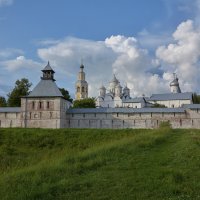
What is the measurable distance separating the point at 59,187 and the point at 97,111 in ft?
99.8

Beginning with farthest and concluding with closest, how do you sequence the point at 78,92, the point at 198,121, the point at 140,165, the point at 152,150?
the point at 78,92
the point at 198,121
the point at 152,150
the point at 140,165

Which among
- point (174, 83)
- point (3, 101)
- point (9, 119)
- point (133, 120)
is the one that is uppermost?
point (174, 83)

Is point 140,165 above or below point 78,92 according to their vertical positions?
below

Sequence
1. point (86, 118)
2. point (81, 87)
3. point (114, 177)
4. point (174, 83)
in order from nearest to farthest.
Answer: point (114, 177) → point (86, 118) → point (81, 87) → point (174, 83)

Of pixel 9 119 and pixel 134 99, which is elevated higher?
pixel 134 99

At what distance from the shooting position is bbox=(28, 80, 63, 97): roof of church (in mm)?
36344

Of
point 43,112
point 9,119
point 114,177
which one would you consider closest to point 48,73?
point 43,112

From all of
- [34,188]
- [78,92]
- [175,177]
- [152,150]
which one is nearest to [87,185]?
→ [34,188]

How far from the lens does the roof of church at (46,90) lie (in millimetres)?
36344

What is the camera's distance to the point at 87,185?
253 inches

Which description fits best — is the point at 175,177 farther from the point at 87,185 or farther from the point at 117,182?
the point at 87,185

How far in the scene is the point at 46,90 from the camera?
37.0m

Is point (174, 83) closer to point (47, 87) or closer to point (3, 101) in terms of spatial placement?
point (3, 101)

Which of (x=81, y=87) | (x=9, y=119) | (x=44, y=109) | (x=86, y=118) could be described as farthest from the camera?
(x=81, y=87)
